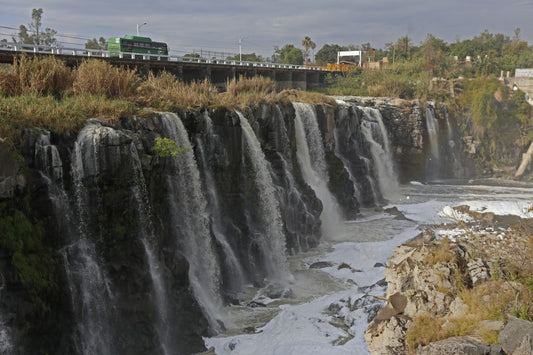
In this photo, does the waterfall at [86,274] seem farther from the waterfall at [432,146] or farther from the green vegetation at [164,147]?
the waterfall at [432,146]

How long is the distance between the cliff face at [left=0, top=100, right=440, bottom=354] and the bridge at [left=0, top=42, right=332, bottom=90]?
7895 millimetres

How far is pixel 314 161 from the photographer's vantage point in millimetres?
31578

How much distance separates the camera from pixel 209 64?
119 ft

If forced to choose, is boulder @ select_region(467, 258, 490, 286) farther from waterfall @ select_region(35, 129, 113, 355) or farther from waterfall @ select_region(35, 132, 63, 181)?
waterfall @ select_region(35, 132, 63, 181)

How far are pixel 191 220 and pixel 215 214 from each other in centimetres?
251

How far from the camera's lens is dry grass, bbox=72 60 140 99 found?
20.2 m

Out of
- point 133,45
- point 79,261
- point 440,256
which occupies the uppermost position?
point 133,45

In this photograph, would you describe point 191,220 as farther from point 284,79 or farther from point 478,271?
point 284,79

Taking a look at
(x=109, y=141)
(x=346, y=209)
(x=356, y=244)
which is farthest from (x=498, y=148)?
(x=109, y=141)

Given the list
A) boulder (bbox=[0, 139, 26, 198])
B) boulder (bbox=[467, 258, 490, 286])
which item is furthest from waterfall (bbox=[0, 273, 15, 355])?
boulder (bbox=[467, 258, 490, 286])

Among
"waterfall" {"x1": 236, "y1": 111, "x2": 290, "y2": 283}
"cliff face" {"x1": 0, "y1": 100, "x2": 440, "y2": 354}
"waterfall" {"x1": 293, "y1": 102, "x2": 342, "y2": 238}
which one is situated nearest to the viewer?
"cliff face" {"x1": 0, "y1": 100, "x2": 440, "y2": 354}

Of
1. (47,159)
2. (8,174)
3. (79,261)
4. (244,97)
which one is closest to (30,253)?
(79,261)

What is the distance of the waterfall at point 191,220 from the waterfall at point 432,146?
96.9 feet

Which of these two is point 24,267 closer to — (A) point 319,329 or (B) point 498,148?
(A) point 319,329
